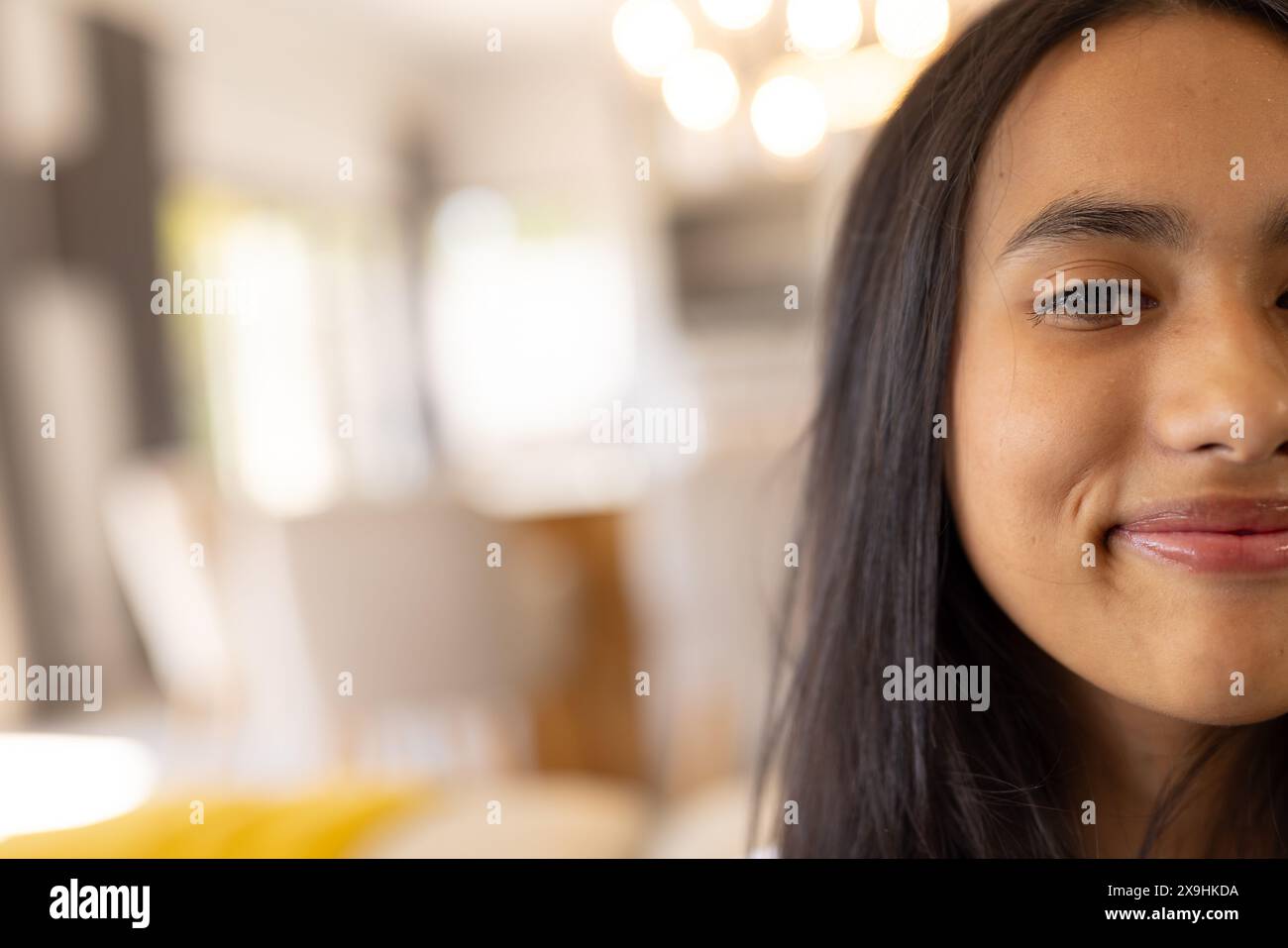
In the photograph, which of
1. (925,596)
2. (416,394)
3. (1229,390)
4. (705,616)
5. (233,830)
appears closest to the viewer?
(1229,390)

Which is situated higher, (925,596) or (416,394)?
(416,394)

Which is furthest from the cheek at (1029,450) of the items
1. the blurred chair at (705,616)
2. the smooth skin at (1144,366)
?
the blurred chair at (705,616)

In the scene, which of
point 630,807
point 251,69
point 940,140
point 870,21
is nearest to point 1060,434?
point 940,140

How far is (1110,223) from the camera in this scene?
0.54 m

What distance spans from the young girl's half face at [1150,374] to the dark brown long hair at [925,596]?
0.05 m

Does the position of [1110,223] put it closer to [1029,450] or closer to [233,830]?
[1029,450]

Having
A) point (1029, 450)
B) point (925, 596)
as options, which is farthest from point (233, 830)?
point (1029, 450)

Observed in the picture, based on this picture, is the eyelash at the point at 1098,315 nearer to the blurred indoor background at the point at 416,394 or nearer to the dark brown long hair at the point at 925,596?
the dark brown long hair at the point at 925,596

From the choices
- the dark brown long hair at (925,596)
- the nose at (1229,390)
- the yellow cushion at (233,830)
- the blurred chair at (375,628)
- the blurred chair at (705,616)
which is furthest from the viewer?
the blurred chair at (705,616)

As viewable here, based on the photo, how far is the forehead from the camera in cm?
52

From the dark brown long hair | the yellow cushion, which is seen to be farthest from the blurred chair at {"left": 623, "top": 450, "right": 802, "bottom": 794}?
the dark brown long hair

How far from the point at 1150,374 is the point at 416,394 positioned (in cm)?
630

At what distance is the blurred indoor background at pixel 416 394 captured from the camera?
2.23m

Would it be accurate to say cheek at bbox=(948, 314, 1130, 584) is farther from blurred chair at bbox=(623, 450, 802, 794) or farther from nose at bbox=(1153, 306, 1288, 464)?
blurred chair at bbox=(623, 450, 802, 794)
